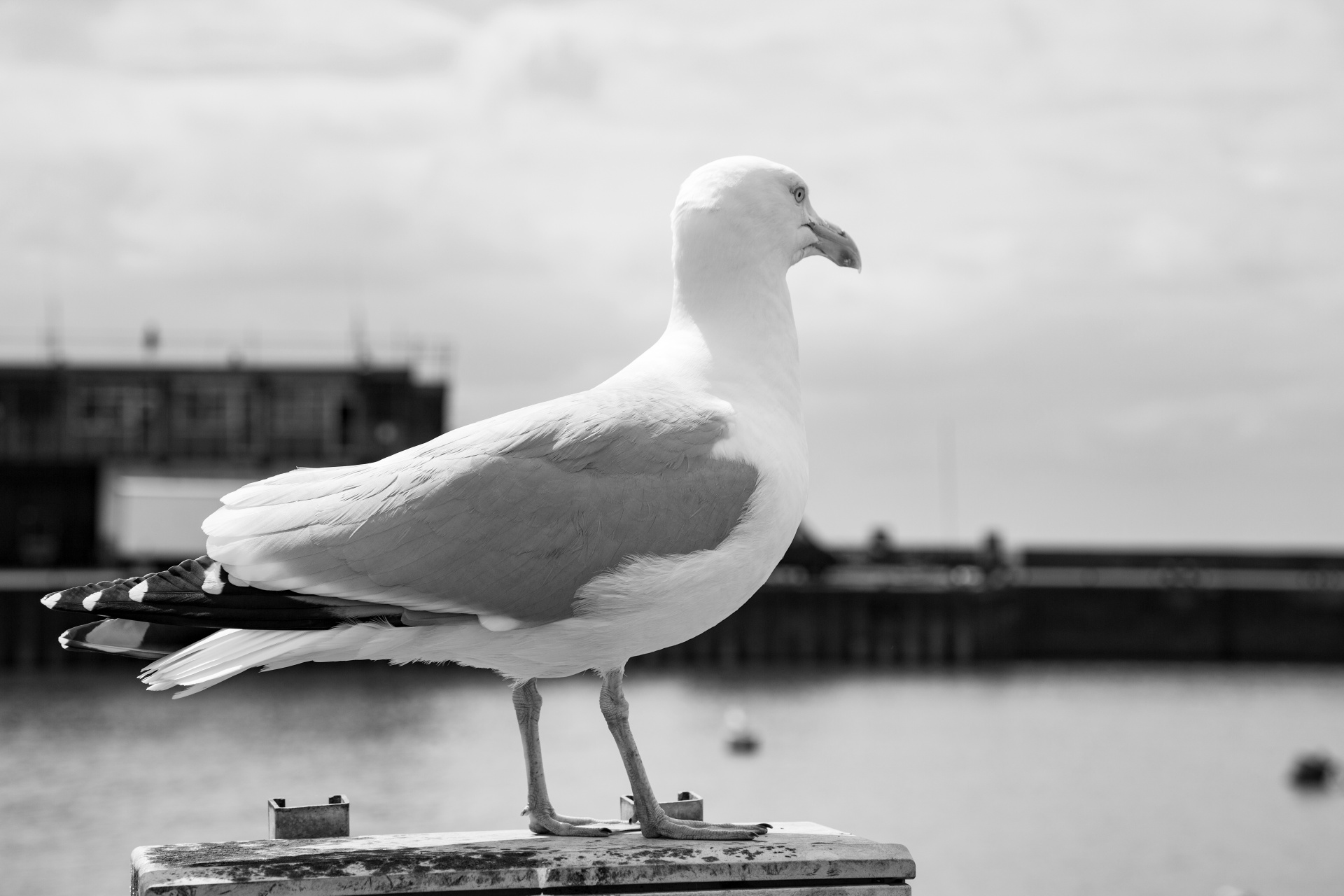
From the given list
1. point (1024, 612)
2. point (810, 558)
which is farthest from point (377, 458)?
point (1024, 612)

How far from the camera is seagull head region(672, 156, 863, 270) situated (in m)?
5.39

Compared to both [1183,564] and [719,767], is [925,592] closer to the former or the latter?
[1183,564]

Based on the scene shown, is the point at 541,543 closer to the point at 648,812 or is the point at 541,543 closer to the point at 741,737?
the point at 648,812

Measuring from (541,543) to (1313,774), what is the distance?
45.0 meters

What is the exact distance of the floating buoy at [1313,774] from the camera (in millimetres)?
45438

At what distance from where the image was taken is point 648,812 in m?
5.02

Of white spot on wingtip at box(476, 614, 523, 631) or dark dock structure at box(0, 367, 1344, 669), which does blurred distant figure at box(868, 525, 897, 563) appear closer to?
dark dock structure at box(0, 367, 1344, 669)

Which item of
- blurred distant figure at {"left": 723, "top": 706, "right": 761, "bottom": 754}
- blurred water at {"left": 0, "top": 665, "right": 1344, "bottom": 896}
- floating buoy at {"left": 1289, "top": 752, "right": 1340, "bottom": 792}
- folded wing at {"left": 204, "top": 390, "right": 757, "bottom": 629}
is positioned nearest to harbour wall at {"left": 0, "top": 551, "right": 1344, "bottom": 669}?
blurred water at {"left": 0, "top": 665, "right": 1344, "bottom": 896}

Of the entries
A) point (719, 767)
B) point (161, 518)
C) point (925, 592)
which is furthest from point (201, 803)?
point (925, 592)

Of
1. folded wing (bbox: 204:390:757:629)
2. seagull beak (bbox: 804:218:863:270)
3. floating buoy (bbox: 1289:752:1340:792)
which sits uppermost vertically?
seagull beak (bbox: 804:218:863:270)

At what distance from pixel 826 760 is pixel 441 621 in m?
42.9

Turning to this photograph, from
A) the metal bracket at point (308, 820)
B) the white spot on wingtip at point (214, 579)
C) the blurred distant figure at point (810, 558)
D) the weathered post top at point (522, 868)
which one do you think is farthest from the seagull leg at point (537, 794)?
the blurred distant figure at point (810, 558)

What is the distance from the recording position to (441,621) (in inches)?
193

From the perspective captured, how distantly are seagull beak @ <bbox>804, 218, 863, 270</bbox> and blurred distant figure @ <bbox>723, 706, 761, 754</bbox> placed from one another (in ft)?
140
